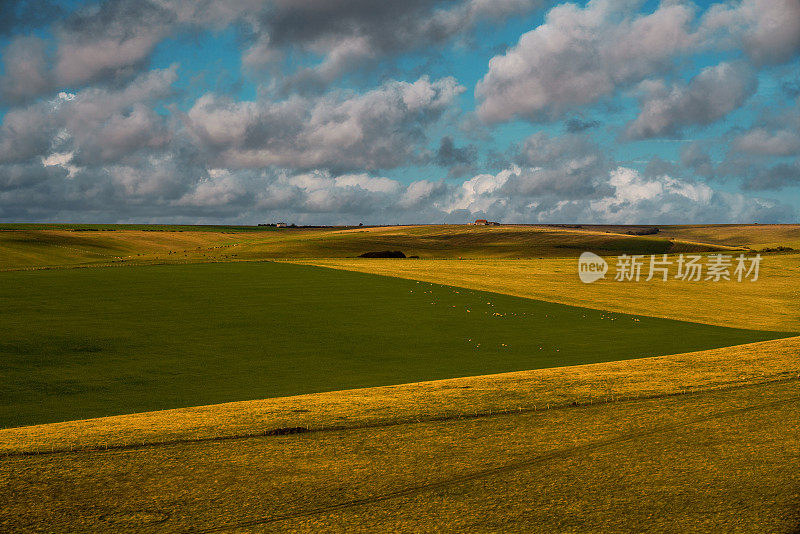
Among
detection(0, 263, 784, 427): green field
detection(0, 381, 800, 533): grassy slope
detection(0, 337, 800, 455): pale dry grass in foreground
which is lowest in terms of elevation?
detection(0, 263, 784, 427): green field

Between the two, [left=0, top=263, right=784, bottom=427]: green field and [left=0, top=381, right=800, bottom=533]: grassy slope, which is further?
[left=0, top=263, right=784, bottom=427]: green field

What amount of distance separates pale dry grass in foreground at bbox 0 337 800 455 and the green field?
3.95 meters

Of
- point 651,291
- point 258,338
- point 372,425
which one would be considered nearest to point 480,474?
point 372,425

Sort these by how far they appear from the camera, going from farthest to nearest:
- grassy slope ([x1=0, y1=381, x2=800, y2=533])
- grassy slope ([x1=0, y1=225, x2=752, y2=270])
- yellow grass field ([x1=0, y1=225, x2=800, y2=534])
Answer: grassy slope ([x1=0, y1=225, x2=752, y2=270]) < yellow grass field ([x1=0, y1=225, x2=800, y2=534]) < grassy slope ([x1=0, y1=381, x2=800, y2=533])

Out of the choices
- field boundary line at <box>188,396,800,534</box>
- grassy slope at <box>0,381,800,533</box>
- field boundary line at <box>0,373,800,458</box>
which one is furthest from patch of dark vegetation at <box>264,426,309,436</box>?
field boundary line at <box>188,396,800,534</box>

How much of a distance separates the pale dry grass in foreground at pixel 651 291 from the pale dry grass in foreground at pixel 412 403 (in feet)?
66.4

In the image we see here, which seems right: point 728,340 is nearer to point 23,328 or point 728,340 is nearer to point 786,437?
point 786,437

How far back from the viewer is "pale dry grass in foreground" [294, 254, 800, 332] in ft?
134

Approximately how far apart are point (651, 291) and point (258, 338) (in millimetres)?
34424

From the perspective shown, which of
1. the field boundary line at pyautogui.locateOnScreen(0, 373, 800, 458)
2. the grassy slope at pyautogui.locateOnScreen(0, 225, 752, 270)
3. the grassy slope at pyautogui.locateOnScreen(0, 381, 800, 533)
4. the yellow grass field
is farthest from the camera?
the grassy slope at pyautogui.locateOnScreen(0, 225, 752, 270)

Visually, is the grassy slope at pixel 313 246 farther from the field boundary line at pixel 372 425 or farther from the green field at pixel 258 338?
the field boundary line at pixel 372 425

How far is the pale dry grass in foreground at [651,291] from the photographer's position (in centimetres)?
4078

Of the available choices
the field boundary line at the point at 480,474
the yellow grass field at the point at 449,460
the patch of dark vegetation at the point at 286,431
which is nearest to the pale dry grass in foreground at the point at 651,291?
the yellow grass field at the point at 449,460

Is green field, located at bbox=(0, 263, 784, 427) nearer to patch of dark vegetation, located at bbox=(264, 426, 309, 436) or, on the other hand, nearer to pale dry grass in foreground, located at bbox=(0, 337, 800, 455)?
pale dry grass in foreground, located at bbox=(0, 337, 800, 455)
